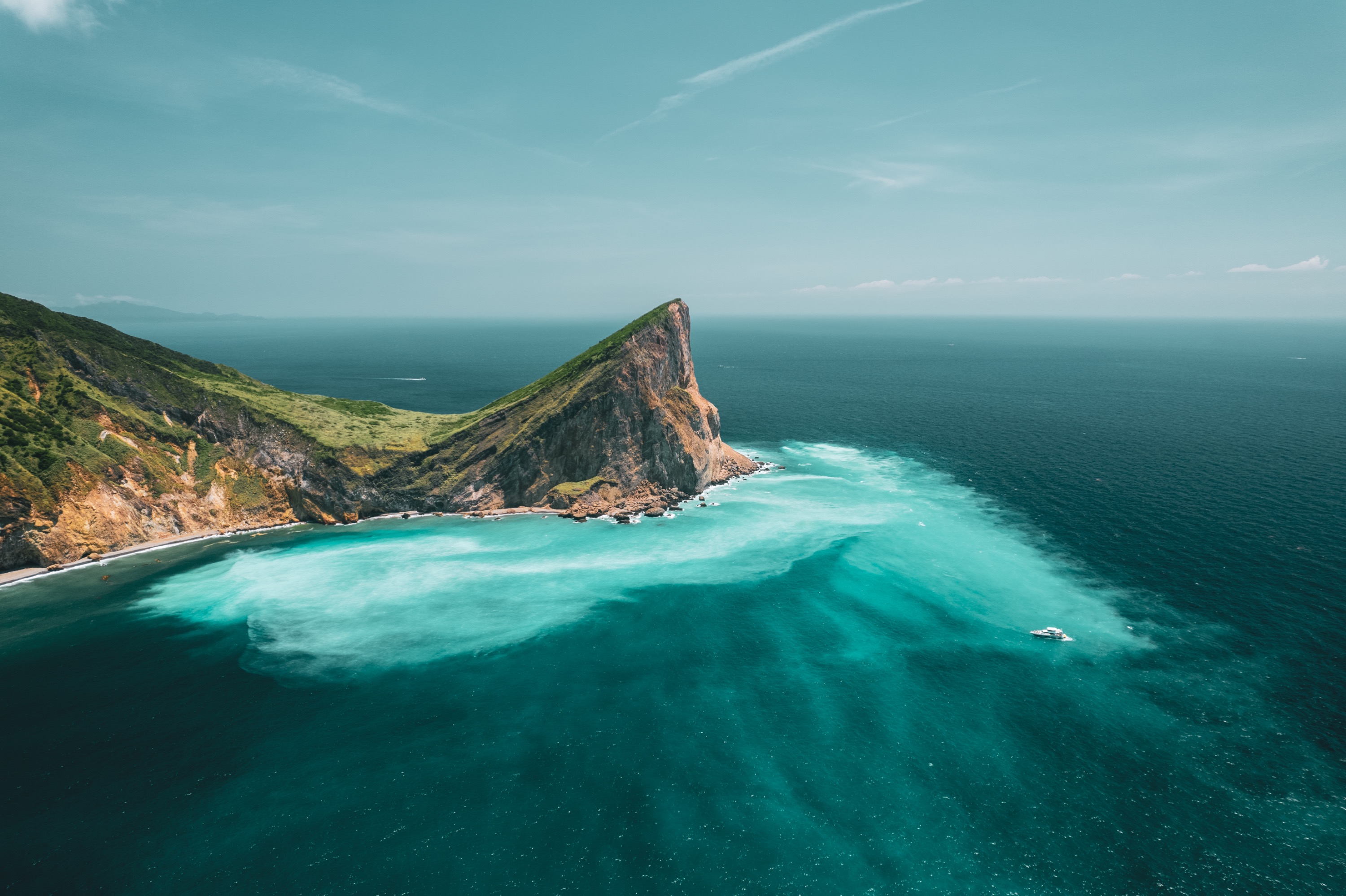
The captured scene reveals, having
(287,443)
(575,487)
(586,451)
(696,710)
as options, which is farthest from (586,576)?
(287,443)

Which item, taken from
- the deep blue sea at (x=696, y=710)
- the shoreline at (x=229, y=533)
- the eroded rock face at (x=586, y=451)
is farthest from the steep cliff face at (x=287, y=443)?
the deep blue sea at (x=696, y=710)

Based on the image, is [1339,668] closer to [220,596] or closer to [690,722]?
[690,722]

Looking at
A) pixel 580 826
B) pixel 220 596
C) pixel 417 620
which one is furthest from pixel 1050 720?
pixel 220 596

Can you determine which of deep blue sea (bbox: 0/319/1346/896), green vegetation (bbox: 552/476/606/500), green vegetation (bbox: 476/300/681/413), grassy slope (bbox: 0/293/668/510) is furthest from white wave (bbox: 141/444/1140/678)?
green vegetation (bbox: 476/300/681/413)

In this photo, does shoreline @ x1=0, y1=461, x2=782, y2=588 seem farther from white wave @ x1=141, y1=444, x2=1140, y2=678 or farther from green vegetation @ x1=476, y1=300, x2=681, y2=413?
green vegetation @ x1=476, y1=300, x2=681, y2=413

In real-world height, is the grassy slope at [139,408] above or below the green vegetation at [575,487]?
above

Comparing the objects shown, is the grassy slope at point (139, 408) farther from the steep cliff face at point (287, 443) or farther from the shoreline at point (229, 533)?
the shoreline at point (229, 533)

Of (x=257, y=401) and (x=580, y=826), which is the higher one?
(x=257, y=401)
